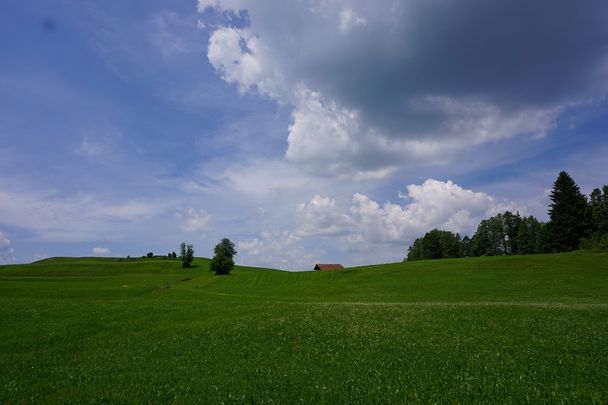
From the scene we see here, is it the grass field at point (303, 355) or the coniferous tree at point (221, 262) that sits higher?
the coniferous tree at point (221, 262)

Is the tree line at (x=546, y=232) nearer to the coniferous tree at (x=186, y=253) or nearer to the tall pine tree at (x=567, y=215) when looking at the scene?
the tall pine tree at (x=567, y=215)

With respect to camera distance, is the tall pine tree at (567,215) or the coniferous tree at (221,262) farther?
the coniferous tree at (221,262)

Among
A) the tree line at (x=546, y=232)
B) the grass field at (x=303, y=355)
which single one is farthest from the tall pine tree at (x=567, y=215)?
the grass field at (x=303, y=355)

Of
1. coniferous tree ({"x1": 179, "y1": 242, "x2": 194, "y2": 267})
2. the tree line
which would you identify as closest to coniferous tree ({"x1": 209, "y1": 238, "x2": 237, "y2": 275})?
coniferous tree ({"x1": 179, "y1": 242, "x2": 194, "y2": 267})

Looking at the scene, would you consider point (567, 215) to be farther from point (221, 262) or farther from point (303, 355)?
point (303, 355)

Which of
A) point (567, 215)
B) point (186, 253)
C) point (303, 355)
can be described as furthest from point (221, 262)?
point (303, 355)

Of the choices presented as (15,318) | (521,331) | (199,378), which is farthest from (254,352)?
(15,318)

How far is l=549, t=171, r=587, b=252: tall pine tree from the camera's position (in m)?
114

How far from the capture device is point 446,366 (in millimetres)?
14352

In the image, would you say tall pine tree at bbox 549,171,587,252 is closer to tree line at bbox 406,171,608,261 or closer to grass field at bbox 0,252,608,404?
tree line at bbox 406,171,608,261

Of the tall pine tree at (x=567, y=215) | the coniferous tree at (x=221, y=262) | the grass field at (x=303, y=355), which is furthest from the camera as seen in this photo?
the coniferous tree at (x=221, y=262)

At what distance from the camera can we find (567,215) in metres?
114

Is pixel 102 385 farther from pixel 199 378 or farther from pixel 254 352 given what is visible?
pixel 254 352

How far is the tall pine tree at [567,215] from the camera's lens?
114m
